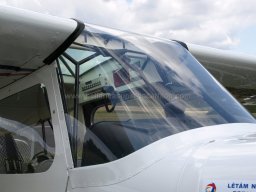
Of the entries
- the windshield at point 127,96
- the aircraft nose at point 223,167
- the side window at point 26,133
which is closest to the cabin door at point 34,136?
the side window at point 26,133

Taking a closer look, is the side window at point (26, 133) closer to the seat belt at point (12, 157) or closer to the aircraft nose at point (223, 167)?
the seat belt at point (12, 157)

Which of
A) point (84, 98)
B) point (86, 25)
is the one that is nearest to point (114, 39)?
point (86, 25)

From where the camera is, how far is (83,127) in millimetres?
2803

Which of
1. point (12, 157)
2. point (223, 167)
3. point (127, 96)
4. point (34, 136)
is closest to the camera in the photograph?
point (223, 167)

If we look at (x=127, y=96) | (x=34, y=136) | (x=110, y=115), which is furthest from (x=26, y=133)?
(x=127, y=96)

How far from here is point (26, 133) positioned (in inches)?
133

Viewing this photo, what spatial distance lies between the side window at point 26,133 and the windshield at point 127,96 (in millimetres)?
291

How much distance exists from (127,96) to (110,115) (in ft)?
0.53

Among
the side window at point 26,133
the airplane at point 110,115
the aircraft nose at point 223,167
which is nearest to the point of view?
the aircraft nose at point 223,167

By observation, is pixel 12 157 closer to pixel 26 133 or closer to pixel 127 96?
pixel 26 133

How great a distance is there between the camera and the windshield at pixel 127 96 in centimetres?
257

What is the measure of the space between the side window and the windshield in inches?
11.4

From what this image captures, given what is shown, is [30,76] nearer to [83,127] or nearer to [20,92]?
[20,92]

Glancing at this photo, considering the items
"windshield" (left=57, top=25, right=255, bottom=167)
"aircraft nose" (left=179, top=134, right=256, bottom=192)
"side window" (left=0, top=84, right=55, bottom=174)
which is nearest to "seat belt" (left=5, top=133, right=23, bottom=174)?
"side window" (left=0, top=84, right=55, bottom=174)
